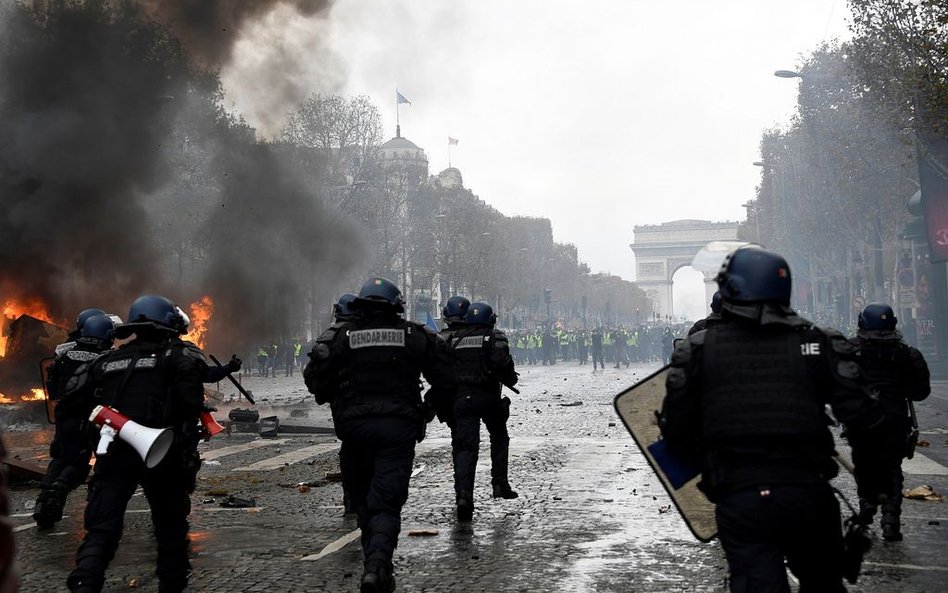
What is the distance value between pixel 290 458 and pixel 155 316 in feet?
25.2

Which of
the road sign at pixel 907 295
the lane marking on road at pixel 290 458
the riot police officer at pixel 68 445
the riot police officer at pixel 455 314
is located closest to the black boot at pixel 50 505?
the riot police officer at pixel 68 445

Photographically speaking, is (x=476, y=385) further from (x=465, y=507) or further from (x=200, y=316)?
(x=200, y=316)

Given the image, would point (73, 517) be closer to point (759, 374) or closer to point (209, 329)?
point (759, 374)

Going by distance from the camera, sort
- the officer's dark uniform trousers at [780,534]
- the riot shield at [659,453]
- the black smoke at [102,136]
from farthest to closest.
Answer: the black smoke at [102,136] → the riot shield at [659,453] → the officer's dark uniform trousers at [780,534]

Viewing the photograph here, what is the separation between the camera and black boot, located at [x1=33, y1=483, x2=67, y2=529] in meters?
8.25

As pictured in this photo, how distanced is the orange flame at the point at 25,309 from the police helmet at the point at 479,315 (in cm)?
1617

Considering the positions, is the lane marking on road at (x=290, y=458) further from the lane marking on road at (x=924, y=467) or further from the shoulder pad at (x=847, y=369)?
the shoulder pad at (x=847, y=369)

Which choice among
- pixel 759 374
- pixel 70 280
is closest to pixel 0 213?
pixel 70 280

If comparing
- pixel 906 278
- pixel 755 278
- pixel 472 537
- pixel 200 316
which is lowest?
pixel 472 537

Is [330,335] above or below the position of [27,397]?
above

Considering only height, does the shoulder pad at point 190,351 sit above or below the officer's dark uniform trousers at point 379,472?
above

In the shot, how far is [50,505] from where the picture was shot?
8258 millimetres

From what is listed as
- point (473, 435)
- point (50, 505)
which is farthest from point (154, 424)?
point (473, 435)

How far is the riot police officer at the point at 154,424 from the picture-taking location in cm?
543
